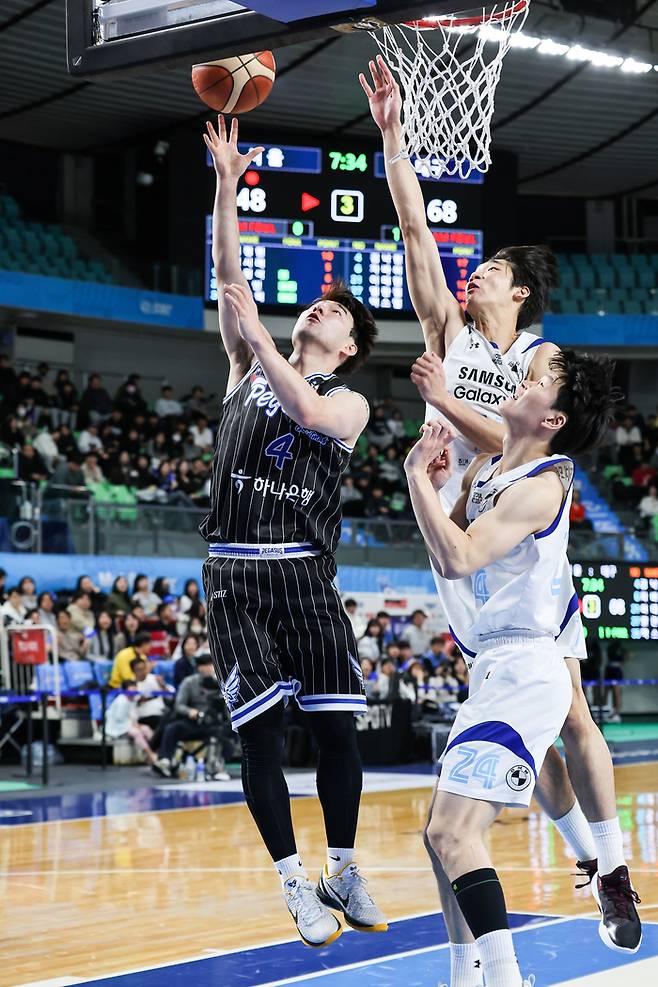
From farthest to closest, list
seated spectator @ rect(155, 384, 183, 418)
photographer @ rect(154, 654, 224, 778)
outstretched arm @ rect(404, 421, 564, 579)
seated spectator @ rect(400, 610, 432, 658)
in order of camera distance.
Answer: seated spectator @ rect(155, 384, 183, 418) < seated spectator @ rect(400, 610, 432, 658) < photographer @ rect(154, 654, 224, 778) < outstretched arm @ rect(404, 421, 564, 579)

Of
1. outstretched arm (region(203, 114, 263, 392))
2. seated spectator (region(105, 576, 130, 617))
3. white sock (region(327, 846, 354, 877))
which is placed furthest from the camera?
seated spectator (region(105, 576, 130, 617))

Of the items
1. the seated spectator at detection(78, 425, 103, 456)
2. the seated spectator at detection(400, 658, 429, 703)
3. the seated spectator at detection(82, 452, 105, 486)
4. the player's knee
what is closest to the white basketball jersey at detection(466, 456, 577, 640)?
the player's knee

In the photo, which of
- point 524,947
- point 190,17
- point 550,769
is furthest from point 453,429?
point 524,947

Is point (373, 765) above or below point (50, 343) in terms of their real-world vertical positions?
below

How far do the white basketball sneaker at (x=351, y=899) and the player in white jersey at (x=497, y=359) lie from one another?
76cm

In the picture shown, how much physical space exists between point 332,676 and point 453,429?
952mm

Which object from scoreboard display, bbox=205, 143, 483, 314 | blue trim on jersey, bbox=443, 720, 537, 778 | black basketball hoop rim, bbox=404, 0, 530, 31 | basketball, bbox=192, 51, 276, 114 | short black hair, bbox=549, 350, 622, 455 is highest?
scoreboard display, bbox=205, 143, 483, 314

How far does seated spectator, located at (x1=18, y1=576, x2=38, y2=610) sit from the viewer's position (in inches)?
577

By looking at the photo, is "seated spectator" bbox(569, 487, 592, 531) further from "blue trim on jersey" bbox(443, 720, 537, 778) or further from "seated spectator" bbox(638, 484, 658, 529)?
"blue trim on jersey" bbox(443, 720, 537, 778)

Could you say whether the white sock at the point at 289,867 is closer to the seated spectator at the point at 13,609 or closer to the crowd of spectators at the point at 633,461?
the seated spectator at the point at 13,609

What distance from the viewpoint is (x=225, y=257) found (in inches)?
191

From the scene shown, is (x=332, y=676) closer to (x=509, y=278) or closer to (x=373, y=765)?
(x=509, y=278)

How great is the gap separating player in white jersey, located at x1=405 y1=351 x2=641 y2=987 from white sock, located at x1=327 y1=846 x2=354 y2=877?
61 cm

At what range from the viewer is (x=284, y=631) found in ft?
15.0
